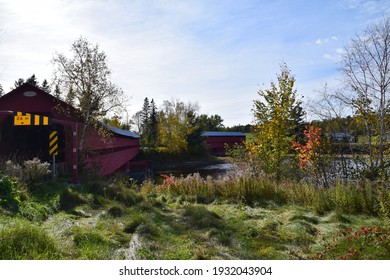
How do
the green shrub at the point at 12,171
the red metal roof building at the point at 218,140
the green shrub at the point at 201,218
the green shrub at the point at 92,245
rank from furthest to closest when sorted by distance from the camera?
the red metal roof building at the point at 218,140
the green shrub at the point at 12,171
the green shrub at the point at 201,218
the green shrub at the point at 92,245

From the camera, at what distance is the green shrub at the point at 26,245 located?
310 centimetres

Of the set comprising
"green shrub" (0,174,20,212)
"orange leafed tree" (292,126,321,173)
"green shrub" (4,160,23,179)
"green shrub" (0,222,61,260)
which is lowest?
"green shrub" (0,222,61,260)

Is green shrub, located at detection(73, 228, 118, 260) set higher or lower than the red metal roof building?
lower

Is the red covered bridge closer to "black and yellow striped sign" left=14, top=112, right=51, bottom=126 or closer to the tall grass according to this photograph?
"black and yellow striped sign" left=14, top=112, right=51, bottom=126

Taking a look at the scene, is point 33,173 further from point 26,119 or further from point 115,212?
point 115,212

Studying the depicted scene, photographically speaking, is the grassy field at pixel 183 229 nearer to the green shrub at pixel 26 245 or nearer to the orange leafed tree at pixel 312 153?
the green shrub at pixel 26 245

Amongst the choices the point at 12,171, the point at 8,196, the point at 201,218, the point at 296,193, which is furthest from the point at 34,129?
the point at 296,193

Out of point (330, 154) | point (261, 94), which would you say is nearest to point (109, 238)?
point (330, 154)

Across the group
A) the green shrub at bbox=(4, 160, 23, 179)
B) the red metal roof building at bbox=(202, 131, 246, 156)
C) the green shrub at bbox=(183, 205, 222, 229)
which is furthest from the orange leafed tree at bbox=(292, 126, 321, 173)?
the red metal roof building at bbox=(202, 131, 246, 156)

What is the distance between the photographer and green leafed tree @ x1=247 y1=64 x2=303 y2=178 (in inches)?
421

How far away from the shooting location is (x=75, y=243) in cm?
367

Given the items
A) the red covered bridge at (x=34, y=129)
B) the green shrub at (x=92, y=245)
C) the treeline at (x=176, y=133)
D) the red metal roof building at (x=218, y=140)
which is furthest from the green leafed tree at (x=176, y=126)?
the green shrub at (x=92, y=245)

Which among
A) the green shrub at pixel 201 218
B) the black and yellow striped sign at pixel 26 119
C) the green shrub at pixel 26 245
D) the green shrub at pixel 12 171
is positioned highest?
the black and yellow striped sign at pixel 26 119

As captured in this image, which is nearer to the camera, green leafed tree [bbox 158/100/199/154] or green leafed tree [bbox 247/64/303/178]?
green leafed tree [bbox 247/64/303/178]
